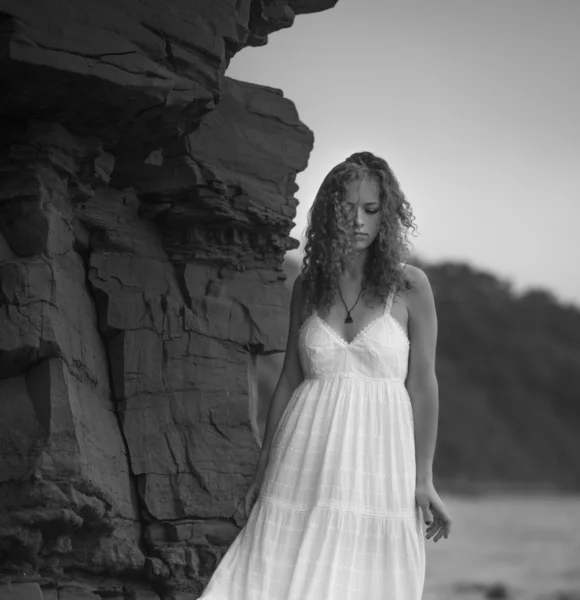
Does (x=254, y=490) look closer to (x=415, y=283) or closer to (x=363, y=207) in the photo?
(x=415, y=283)

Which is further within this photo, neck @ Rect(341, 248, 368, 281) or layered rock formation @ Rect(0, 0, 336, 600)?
layered rock formation @ Rect(0, 0, 336, 600)

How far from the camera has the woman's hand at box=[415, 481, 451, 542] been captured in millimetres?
3973

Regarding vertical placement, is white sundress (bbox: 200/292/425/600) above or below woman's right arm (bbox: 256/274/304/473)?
below

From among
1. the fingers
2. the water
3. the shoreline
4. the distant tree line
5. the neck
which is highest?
the distant tree line

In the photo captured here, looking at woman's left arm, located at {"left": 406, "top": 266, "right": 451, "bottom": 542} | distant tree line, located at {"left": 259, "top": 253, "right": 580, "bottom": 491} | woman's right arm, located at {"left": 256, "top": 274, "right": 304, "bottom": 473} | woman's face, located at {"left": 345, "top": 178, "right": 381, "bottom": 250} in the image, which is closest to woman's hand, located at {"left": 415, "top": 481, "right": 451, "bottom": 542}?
woman's left arm, located at {"left": 406, "top": 266, "right": 451, "bottom": 542}

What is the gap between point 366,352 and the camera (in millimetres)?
4062

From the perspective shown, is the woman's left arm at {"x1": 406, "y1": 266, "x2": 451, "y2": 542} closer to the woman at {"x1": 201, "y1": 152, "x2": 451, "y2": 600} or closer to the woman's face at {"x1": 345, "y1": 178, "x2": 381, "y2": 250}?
the woman at {"x1": 201, "y1": 152, "x2": 451, "y2": 600}

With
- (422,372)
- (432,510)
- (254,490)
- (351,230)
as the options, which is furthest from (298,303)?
(432,510)

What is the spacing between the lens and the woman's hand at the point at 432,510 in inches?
156

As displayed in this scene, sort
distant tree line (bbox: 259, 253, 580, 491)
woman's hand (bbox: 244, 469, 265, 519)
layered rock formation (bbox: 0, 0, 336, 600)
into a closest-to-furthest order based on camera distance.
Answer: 1. woman's hand (bbox: 244, 469, 265, 519)
2. layered rock formation (bbox: 0, 0, 336, 600)
3. distant tree line (bbox: 259, 253, 580, 491)

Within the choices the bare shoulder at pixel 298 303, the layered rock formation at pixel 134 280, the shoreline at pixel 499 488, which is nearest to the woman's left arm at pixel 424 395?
the bare shoulder at pixel 298 303

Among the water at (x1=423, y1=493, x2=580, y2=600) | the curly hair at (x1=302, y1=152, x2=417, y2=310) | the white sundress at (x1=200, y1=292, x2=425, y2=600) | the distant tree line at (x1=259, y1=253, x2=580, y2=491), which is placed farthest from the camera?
the distant tree line at (x1=259, y1=253, x2=580, y2=491)

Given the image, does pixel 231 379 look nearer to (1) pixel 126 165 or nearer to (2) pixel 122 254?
(2) pixel 122 254

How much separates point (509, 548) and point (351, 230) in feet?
Answer: 94.6
